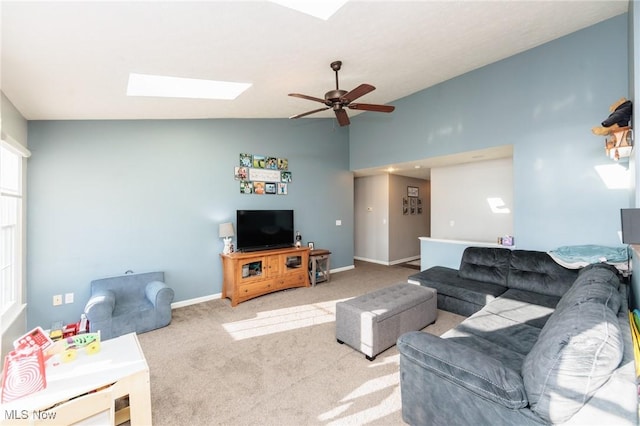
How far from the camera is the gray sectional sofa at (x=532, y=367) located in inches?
43.4

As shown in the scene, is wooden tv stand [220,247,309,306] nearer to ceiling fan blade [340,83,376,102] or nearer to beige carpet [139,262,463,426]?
beige carpet [139,262,463,426]

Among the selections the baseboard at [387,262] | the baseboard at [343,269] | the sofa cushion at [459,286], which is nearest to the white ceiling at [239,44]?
the sofa cushion at [459,286]

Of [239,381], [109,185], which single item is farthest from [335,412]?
[109,185]

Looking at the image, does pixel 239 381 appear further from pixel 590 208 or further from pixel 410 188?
pixel 410 188

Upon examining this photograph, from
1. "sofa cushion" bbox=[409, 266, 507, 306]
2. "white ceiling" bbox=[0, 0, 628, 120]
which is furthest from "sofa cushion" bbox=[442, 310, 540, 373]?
"white ceiling" bbox=[0, 0, 628, 120]

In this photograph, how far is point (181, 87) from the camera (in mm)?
3213

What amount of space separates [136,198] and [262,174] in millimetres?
1934

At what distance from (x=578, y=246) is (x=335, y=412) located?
325 cm

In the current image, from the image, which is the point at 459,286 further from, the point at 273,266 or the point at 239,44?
the point at 239,44

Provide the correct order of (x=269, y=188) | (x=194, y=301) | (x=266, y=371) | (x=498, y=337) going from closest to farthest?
(x=498, y=337)
(x=266, y=371)
(x=194, y=301)
(x=269, y=188)

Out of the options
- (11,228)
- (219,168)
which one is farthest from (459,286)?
(11,228)

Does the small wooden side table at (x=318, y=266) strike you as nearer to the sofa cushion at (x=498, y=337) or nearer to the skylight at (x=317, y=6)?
the sofa cushion at (x=498, y=337)

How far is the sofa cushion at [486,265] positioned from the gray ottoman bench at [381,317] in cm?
89

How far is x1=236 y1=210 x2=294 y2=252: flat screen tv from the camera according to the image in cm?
442
